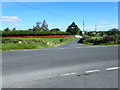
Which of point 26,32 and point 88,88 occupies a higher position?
point 26,32

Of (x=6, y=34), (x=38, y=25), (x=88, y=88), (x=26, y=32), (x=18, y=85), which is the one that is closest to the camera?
(x=88, y=88)

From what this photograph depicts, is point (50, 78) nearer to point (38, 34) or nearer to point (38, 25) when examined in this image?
point (38, 34)

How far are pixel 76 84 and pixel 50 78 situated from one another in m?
0.99

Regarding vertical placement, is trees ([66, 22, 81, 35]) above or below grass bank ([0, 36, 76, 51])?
above

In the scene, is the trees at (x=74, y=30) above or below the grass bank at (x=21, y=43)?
above

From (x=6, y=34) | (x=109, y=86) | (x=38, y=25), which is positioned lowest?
(x=109, y=86)

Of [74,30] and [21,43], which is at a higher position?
[74,30]

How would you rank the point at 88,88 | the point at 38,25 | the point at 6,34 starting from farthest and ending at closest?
1. the point at 38,25
2. the point at 6,34
3. the point at 88,88

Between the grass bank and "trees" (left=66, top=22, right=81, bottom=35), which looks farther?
"trees" (left=66, top=22, right=81, bottom=35)

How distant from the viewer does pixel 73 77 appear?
4441mm

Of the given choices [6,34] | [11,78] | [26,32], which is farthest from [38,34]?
[11,78]

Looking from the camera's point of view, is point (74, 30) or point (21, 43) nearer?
point (21, 43)

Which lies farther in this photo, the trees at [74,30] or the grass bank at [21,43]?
the trees at [74,30]

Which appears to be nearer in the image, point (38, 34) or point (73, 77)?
point (73, 77)
